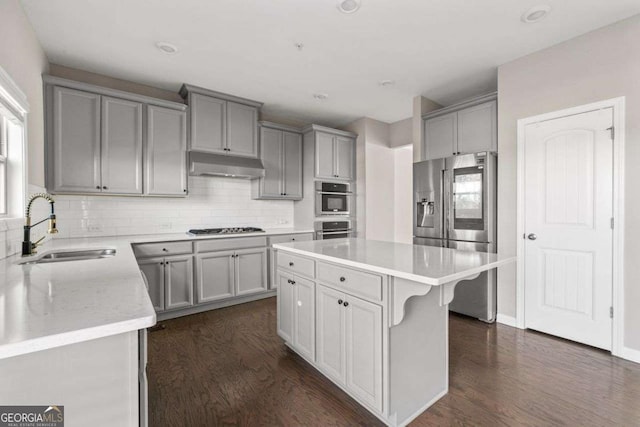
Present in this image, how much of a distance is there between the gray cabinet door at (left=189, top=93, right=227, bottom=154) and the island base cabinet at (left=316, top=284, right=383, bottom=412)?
2527 millimetres

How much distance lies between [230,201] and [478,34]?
11.3 feet

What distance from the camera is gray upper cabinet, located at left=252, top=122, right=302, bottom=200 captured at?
4.23 metres

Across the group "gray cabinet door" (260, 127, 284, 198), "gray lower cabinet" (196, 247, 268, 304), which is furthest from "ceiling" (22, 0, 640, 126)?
"gray lower cabinet" (196, 247, 268, 304)

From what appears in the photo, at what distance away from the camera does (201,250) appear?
11.1ft

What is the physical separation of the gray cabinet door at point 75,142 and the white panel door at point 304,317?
2.45 metres

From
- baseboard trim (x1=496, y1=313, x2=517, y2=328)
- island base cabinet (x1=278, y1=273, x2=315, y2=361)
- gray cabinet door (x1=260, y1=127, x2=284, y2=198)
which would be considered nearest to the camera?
island base cabinet (x1=278, y1=273, x2=315, y2=361)

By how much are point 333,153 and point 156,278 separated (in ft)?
9.72

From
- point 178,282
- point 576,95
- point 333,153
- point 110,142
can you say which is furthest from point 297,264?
point 576,95

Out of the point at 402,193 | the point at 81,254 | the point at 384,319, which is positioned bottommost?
the point at 384,319

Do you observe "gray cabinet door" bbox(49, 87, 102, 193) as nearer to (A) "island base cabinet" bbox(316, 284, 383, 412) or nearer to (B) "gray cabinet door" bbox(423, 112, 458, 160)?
(A) "island base cabinet" bbox(316, 284, 383, 412)

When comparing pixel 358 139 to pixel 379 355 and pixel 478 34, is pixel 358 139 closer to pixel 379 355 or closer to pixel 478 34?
pixel 478 34

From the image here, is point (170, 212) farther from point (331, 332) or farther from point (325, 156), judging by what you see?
point (331, 332)

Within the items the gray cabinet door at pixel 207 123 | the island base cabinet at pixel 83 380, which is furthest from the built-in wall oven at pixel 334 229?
the island base cabinet at pixel 83 380

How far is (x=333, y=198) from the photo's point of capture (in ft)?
15.1
